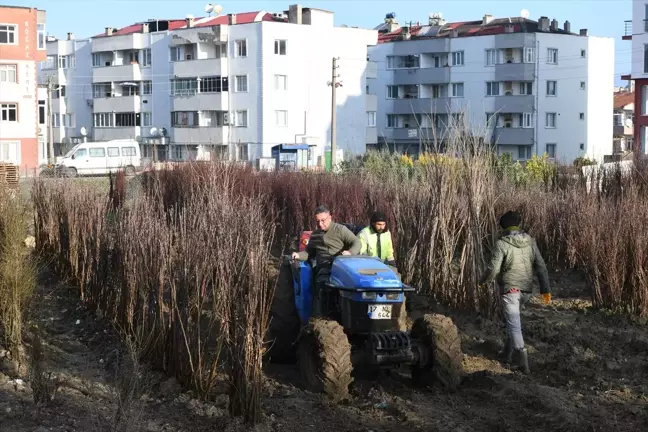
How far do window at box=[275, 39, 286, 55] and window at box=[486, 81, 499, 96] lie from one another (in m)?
15.2

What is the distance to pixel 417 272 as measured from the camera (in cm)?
1310

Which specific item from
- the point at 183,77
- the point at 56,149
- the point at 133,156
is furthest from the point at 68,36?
the point at 133,156

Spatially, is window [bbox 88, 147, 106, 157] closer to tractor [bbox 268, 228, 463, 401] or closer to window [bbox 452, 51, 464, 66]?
window [bbox 452, 51, 464, 66]

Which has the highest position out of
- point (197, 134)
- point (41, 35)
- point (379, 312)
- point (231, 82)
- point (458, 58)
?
point (41, 35)

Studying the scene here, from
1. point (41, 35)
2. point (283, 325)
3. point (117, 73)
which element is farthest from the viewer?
point (117, 73)

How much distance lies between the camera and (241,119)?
65.9 metres

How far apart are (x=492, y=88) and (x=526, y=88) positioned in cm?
250

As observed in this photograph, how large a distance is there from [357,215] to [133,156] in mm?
38307

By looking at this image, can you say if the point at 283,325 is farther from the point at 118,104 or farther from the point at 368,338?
the point at 118,104

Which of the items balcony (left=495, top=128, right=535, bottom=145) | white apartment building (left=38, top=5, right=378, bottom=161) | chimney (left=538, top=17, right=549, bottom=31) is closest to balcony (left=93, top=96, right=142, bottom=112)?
white apartment building (left=38, top=5, right=378, bottom=161)

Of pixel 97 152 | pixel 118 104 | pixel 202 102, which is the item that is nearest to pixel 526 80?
pixel 202 102

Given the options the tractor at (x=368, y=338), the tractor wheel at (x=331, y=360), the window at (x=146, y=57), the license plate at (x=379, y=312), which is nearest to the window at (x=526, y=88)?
the window at (x=146, y=57)

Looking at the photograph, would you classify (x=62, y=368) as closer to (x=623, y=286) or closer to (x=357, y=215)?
(x=623, y=286)

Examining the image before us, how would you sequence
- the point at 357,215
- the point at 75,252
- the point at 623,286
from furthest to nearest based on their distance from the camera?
the point at 357,215 < the point at 75,252 < the point at 623,286
